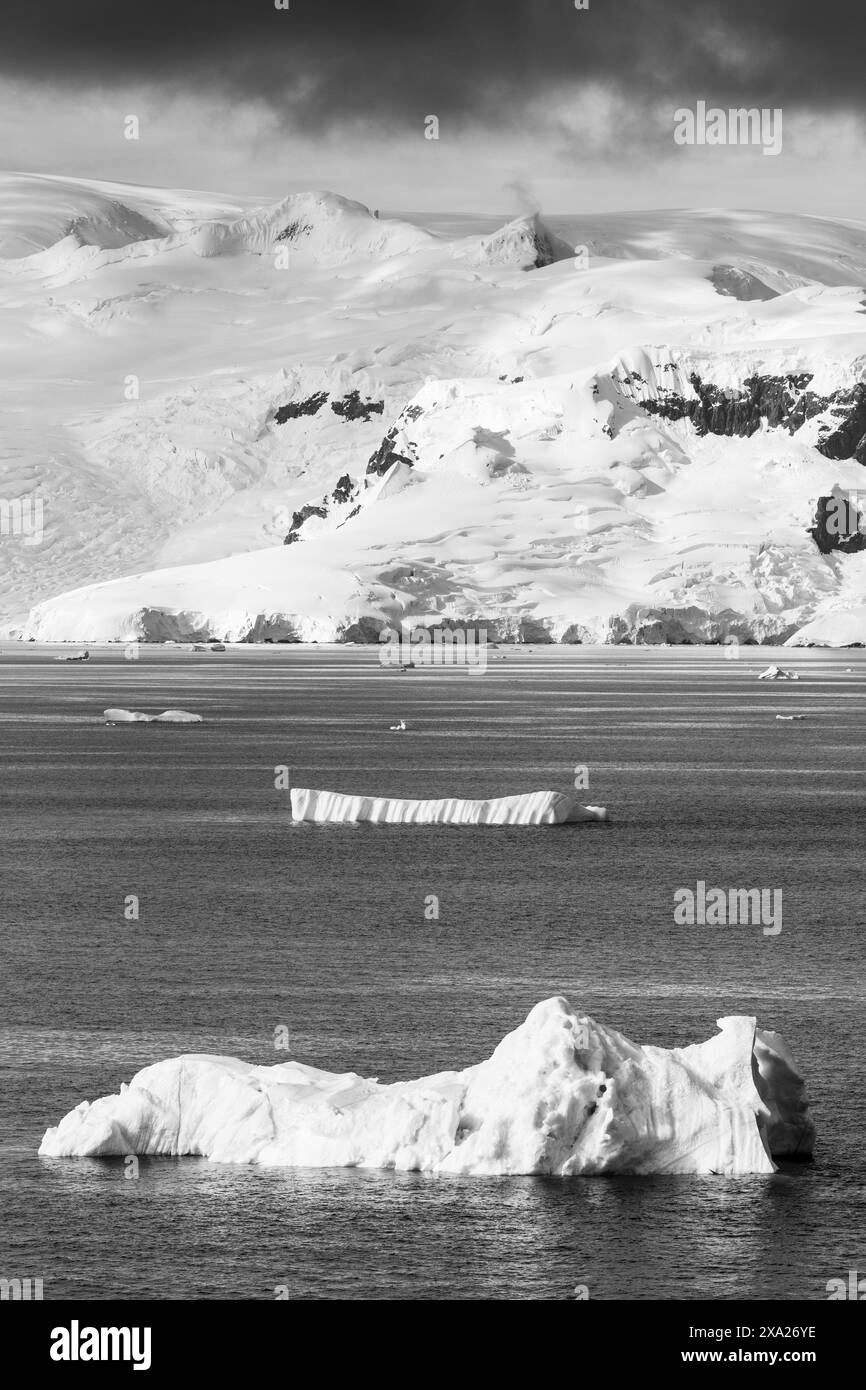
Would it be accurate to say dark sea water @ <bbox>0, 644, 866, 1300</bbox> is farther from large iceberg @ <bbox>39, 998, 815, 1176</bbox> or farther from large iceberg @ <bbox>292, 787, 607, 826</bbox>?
large iceberg @ <bbox>292, 787, 607, 826</bbox>

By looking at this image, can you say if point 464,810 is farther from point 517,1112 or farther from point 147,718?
point 147,718

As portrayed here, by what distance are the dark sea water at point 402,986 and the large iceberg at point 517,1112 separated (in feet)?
1.21

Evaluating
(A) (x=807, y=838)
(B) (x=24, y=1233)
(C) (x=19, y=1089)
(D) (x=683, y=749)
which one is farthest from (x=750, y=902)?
(D) (x=683, y=749)

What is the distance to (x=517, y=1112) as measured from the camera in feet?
81.9

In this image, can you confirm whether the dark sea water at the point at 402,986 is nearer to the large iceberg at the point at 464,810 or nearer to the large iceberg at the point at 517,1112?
the large iceberg at the point at 517,1112

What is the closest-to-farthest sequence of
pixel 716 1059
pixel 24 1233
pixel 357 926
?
pixel 24 1233 < pixel 716 1059 < pixel 357 926

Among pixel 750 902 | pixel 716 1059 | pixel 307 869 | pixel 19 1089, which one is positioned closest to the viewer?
pixel 716 1059

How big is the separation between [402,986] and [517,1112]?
12.9m

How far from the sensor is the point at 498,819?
2704 inches

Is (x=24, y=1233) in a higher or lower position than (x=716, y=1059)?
lower

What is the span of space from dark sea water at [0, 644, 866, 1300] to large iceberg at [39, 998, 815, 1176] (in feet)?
1.21
